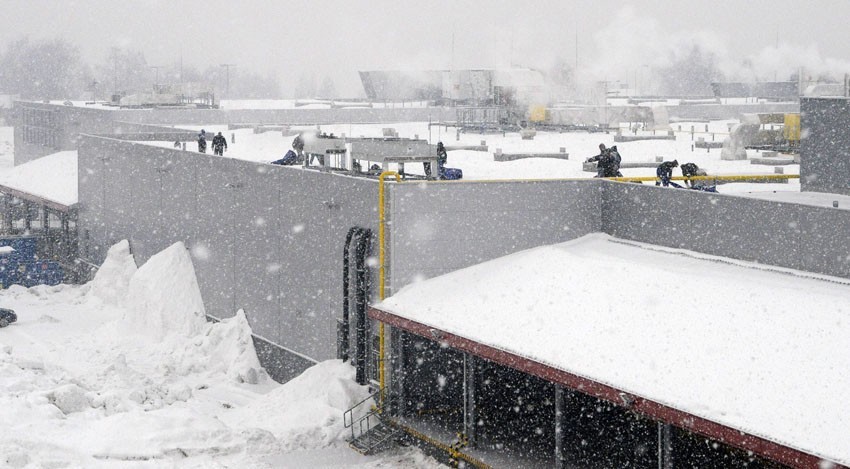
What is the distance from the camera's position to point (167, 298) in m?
29.9

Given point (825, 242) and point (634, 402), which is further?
point (825, 242)

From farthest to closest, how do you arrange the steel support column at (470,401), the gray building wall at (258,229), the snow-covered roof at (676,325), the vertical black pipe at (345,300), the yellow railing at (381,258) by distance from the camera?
the gray building wall at (258,229) < the vertical black pipe at (345,300) < the yellow railing at (381,258) < the steel support column at (470,401) < the snow-covered roof at (676,325)

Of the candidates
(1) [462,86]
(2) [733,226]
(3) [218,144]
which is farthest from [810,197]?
(1) [462,86]

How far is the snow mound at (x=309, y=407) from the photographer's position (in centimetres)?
2053

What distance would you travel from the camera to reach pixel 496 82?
5134cm

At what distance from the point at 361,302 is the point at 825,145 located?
33.6 ft

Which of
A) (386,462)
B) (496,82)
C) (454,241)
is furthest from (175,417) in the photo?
(496,82)

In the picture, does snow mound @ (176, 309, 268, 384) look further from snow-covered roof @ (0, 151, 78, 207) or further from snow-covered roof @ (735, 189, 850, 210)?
snow-covered roof @ (0, 151, 78, 207)

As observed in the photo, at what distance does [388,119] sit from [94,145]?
20256 mm

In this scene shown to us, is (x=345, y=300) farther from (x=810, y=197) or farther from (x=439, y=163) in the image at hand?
→ (x=810, y=197)

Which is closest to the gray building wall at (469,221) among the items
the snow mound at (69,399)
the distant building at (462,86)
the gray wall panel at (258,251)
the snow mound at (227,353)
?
the gray wall panel at (258,251)

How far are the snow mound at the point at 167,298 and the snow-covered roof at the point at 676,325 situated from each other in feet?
35.0

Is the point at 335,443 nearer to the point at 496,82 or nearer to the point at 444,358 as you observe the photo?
the point at 444,358

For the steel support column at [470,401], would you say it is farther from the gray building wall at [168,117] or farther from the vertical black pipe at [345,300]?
the gray building wall at [168,117]
